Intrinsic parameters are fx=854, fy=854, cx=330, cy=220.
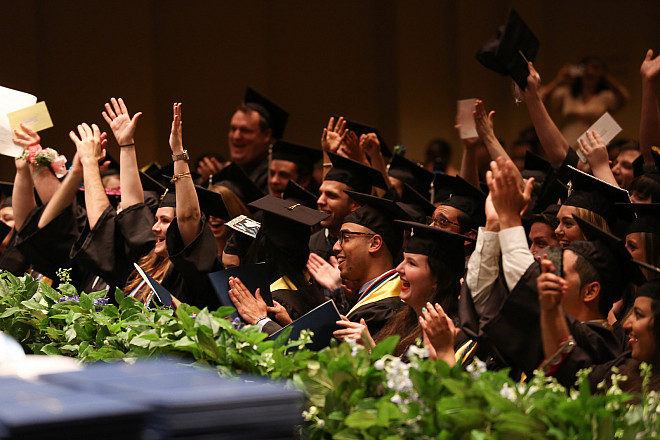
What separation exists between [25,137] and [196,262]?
1.86 m

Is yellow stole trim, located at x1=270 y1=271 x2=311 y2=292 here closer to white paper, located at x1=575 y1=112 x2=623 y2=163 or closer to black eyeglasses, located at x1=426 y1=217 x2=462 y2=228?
black eyeglasses, located at x1=426 y1=217 x2=462 y2=228

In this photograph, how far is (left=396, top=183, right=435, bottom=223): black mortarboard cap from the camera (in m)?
5.36

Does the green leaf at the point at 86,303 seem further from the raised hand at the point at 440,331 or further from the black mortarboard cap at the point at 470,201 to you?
the black mortarboard cap at the point at 470,201

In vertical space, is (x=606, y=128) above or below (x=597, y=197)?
above

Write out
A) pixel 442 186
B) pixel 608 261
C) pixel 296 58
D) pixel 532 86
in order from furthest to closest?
pixel 296 58 < pixel 442 186 < pixel 532 86 < pixel 608 261

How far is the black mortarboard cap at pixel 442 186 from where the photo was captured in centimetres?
567

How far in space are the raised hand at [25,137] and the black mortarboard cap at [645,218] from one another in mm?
3768

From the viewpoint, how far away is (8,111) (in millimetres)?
5695

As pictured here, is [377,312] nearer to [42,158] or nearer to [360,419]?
[360,419]

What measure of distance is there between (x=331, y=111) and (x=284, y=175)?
5.08 m

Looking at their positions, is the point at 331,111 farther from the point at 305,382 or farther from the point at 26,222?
the point at 305,382

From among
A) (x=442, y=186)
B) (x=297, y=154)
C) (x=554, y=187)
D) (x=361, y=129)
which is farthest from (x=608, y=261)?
(x=297, y=154)

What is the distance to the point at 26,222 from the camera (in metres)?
5.90

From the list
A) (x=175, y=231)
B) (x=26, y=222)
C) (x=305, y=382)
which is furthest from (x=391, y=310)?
(x=26, y=222)
